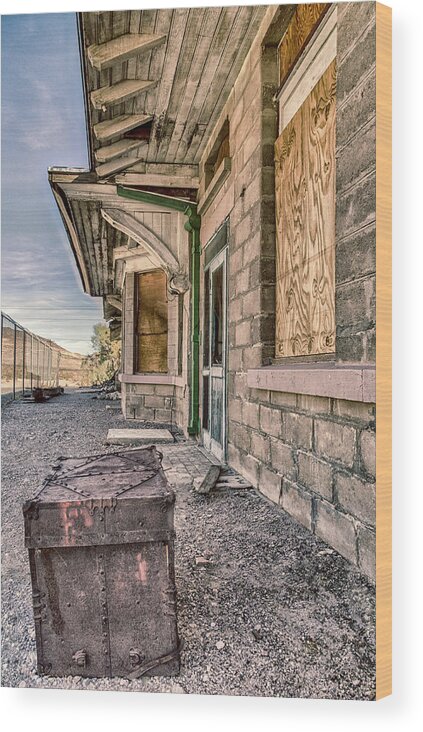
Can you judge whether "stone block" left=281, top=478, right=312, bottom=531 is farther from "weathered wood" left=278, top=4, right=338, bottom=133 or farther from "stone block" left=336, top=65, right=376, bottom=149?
"weathered wood" left=278, top=4, right=338, bottom=133

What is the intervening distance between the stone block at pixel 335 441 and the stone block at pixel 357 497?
0.05m

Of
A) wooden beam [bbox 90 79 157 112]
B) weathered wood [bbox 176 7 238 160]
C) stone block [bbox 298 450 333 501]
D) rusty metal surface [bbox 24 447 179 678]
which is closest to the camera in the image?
rusty metal surface [bbox 24 447 179 678]

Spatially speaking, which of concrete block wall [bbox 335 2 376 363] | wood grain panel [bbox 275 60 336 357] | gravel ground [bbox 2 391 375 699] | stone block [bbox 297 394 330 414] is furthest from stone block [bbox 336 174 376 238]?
gravel ground [bbox 2 391 375 699]

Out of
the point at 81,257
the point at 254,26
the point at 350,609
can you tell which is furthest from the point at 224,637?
the point at 254,26

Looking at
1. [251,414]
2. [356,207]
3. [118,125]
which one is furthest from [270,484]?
[118,125]

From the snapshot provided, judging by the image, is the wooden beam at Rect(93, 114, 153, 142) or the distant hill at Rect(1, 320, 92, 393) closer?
the distant hill at Rect(1, 320, 92, 393)

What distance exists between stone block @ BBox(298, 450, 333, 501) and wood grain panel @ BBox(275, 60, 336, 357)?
1.13 feet

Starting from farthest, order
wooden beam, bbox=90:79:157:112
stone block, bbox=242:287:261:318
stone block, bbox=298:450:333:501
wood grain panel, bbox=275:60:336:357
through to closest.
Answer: stone block, bbox=242:287:261:318, wooden beam, bbox=90:79:157:112, wood grain panel, bbox=275:60:336:357, stone block, bbox=298:450:333:501

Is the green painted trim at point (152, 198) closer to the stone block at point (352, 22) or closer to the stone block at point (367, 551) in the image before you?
the stone block at point (352, 22)

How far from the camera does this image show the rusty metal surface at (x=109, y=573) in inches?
53.8

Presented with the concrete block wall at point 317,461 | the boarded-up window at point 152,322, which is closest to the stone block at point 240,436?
the concrete block wall at point 317,461

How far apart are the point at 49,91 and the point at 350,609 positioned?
1.90m

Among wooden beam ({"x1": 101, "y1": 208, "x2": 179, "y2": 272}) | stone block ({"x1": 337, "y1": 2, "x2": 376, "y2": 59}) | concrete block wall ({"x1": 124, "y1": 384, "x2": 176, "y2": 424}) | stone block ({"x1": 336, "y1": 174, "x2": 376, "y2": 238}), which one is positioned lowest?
concrete block wall ({"x1": 124, "y1": 384, "x2": 176, "y2": 424})

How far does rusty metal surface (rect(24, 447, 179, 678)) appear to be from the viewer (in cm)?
137
